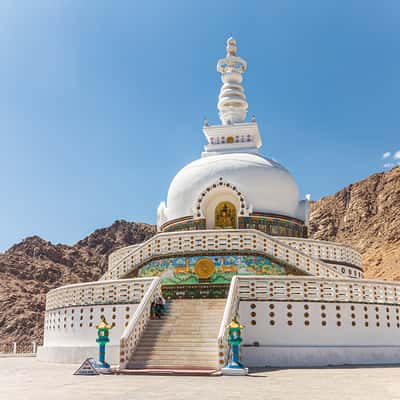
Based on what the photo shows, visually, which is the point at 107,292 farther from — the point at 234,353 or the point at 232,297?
the point at 234,353

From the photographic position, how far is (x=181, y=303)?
1683cm

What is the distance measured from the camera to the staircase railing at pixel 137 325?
45.4ft

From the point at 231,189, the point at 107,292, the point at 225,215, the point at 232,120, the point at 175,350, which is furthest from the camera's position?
the point at 232,120

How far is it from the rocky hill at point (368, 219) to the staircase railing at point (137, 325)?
138 feet

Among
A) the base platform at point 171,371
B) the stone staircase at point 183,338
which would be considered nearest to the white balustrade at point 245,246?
the stone staircase at point 183,338

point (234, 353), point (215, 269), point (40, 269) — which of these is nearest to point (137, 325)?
point (234, 353)

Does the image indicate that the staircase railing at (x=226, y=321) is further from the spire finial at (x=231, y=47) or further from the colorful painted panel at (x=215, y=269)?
the spire finial at (x=231, y=47)

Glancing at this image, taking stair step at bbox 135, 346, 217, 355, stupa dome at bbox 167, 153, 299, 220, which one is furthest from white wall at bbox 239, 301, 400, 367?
stupa dome at bbox 167, 153, 299, 220

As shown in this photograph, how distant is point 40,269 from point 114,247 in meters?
14.7

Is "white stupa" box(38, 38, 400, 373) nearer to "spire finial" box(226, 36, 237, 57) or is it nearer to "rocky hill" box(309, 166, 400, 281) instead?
"spire finial" box(226, 36, 237, 57)

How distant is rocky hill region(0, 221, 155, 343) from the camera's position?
4738 cm

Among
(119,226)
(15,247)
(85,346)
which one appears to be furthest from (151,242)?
(119,226)

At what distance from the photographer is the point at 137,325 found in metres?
14.9

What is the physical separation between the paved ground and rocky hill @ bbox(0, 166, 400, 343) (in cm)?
3491
